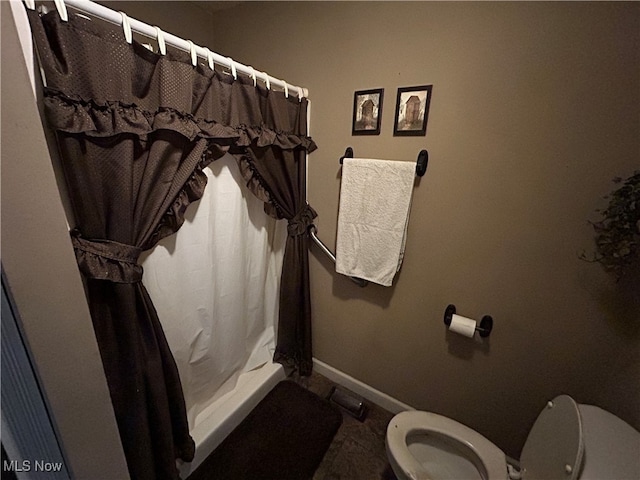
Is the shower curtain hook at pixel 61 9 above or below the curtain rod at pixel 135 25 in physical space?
below

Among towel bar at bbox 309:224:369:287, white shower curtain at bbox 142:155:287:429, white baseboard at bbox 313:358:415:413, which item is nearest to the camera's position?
white shower curtain at bbox 142:155:287:429

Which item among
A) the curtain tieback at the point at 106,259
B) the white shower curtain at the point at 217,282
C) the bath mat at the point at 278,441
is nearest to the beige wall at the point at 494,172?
the white shower curtain at the point at 217,282

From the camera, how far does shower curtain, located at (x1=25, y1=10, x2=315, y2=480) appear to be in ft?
2.20

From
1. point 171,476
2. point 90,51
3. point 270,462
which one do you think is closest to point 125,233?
point 90,51

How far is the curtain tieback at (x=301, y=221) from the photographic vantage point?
1.47 meters

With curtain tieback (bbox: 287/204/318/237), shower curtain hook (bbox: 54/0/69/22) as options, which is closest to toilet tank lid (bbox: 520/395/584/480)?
curtain tieback (bbox: 287/204/318/237)

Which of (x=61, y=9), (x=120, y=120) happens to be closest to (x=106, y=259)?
(x=120, y=120)

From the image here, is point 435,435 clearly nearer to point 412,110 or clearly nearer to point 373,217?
point 373,217

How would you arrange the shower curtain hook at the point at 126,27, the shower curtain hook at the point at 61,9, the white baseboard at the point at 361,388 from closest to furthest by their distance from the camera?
the shower curtain hook at the point at 61,9
the shower curtain hook at the point at 126,27
the white baseboard at the point at 361,388

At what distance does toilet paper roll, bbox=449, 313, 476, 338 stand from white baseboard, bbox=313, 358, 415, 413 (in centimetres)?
68

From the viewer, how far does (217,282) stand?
4.09 feet

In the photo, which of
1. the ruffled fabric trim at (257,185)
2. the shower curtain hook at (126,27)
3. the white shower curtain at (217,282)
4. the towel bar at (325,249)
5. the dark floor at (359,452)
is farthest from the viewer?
the towel bar at (325,249)

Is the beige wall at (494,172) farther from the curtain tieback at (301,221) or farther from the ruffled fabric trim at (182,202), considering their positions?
the ruffled fabric trim at (182,202)

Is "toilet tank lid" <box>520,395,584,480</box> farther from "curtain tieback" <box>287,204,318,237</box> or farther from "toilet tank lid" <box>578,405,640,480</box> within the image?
"curtain tieback" <box>287,204,318,237</box>
